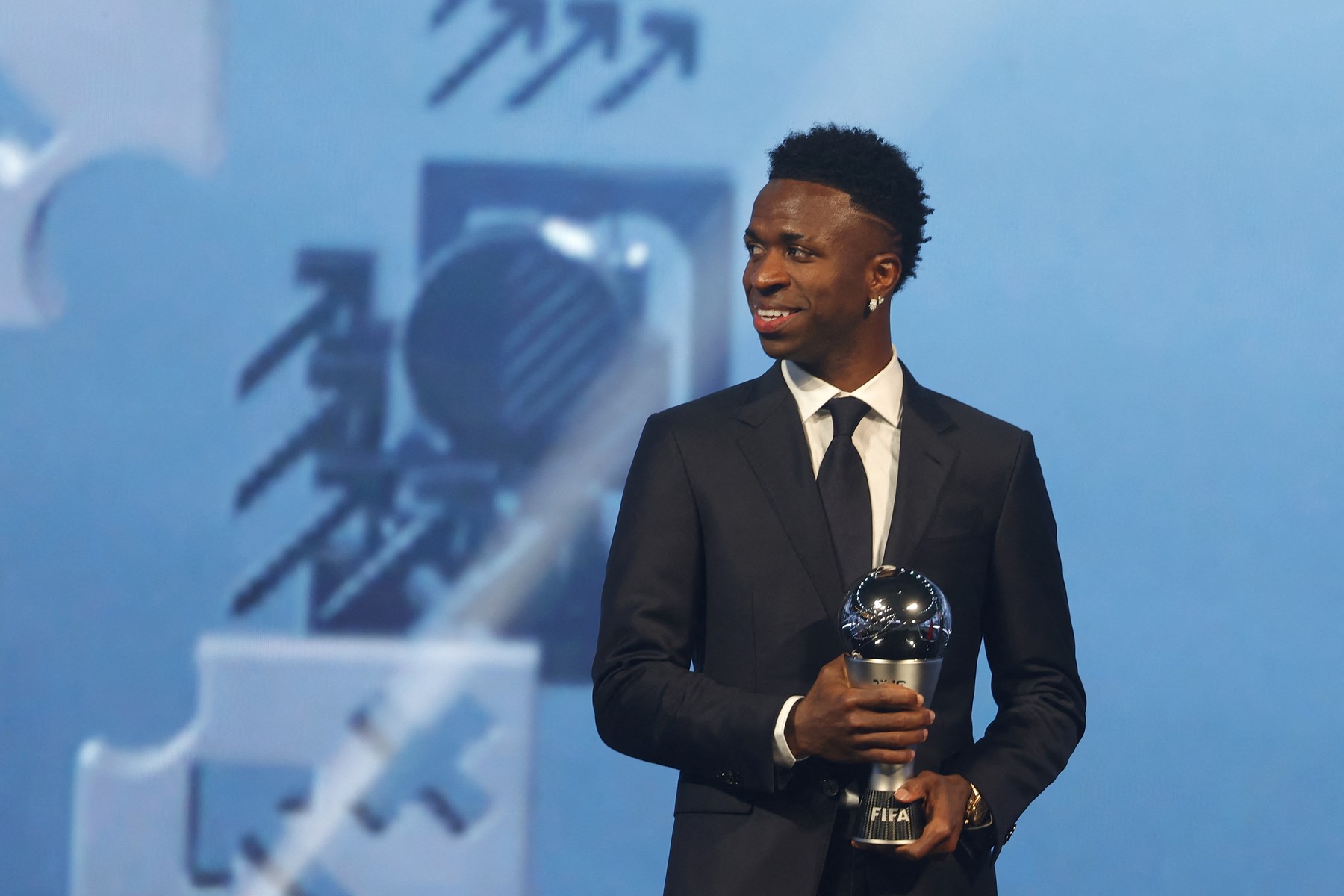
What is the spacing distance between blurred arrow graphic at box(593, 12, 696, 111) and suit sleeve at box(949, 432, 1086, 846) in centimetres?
153

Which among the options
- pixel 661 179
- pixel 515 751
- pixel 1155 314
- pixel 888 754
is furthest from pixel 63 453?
pixel 1155 314

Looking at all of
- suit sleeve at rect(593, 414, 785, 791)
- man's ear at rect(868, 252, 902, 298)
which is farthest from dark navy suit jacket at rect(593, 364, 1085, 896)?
man's ear at rect(868, 252, 902, 298)

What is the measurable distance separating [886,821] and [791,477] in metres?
0.43

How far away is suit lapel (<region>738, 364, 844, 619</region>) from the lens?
5.46 feet

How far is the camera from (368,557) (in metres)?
2.99

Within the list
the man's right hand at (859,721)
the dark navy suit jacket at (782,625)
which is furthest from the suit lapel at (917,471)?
the man's right hand at (859,721)

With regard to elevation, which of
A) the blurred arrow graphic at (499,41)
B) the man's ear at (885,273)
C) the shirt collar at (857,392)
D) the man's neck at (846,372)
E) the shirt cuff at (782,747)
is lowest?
the shirt cuff at (782,747)

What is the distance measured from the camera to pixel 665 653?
166 cm

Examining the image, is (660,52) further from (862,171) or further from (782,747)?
(782,747)

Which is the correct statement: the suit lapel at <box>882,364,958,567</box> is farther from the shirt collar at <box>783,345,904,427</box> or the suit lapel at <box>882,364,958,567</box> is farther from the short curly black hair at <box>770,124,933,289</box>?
the short curly black hair at <box>770,124,933,289</box>

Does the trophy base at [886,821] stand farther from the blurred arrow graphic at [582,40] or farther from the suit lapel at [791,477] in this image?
the blurred arrow graphic at [582,40]

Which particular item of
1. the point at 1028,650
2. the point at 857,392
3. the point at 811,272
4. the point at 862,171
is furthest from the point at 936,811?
the point at 862,171

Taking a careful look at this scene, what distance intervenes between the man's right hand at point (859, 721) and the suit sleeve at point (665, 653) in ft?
0.22

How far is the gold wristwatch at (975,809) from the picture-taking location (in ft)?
5.23
